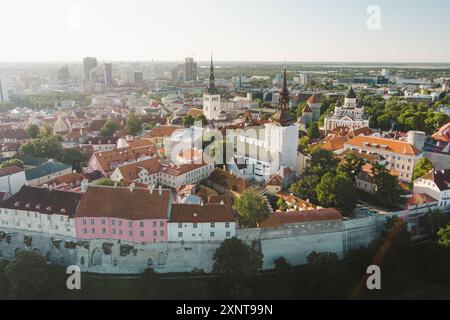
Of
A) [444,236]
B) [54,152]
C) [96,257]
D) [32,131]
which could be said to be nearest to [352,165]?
[444,236]

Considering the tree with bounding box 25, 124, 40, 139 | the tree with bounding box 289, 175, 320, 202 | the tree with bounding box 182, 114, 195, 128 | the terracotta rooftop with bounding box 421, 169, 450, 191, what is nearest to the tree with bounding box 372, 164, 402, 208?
the terracotta rooftop with bounding box 421, 169, 450, 191

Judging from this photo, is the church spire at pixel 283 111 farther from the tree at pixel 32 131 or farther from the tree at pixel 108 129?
the tree at pixel 32 131

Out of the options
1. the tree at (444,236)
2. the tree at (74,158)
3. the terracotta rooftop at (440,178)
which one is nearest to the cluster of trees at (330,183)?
Answer: the tree at (444,236)

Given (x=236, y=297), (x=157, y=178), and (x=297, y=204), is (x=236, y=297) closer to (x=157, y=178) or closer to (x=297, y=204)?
(x=297, y=204)

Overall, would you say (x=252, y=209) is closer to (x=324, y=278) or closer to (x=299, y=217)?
(x=299, y=217)

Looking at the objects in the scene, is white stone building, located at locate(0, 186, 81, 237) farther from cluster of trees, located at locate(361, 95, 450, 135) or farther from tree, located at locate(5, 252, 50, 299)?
cluster of trees, located at locate(361, 95, 450, 135)

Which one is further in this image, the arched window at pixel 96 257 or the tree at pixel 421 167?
the tree at pixel 421 167
